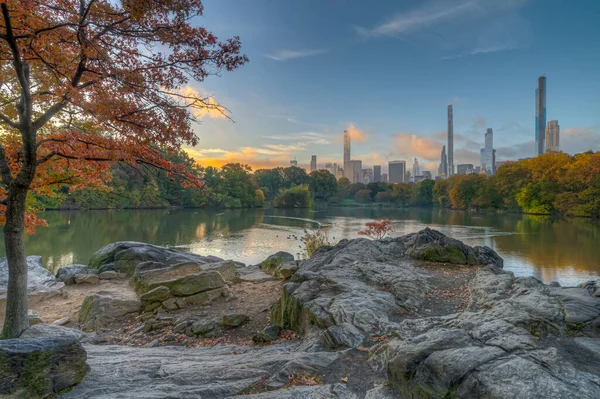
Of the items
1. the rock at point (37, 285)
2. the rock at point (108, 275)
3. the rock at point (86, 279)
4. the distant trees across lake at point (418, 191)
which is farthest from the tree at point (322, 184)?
the rock at point (37, 285)

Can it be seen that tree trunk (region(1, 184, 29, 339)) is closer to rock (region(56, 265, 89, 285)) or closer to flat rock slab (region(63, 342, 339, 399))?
flat rock slab (region(63, 342, 339, 399))

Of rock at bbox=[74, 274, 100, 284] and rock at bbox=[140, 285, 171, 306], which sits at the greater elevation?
rock at bbox=[140, 285, 171, 306]

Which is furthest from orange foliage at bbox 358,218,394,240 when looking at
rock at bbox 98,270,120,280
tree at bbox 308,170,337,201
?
tree at bbox 308,170,337,201

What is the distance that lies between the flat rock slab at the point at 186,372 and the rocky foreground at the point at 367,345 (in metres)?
0.01

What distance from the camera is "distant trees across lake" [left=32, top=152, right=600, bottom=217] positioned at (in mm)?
42594

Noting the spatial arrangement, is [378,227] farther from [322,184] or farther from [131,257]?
[322,184]

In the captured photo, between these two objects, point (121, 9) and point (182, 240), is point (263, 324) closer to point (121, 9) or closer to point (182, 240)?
point (121, 9)

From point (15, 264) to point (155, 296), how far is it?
2.91 metres

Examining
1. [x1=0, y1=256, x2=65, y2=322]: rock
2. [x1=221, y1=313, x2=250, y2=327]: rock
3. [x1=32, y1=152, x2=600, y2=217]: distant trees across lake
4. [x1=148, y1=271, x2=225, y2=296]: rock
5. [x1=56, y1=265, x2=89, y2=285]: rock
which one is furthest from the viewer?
[x1=32, y1=152, x2=600, y2=217]: distant trees across lake

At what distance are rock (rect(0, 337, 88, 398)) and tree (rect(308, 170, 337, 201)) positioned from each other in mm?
90023

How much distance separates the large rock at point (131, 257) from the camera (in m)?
10.3

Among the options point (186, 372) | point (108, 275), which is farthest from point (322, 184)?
point (186, 372)

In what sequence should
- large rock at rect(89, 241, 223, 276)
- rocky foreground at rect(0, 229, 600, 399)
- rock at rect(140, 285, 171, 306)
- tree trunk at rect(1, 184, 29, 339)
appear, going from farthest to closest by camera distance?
large rock at rect(89, 241, 223, 276) → rock at rect(140, 285, 171, 306) → tree trunk at rect(1, 184, 29, 339) → rocky foreground at rect(0, 229, 600, 399)

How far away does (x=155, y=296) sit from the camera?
22.9 feet
